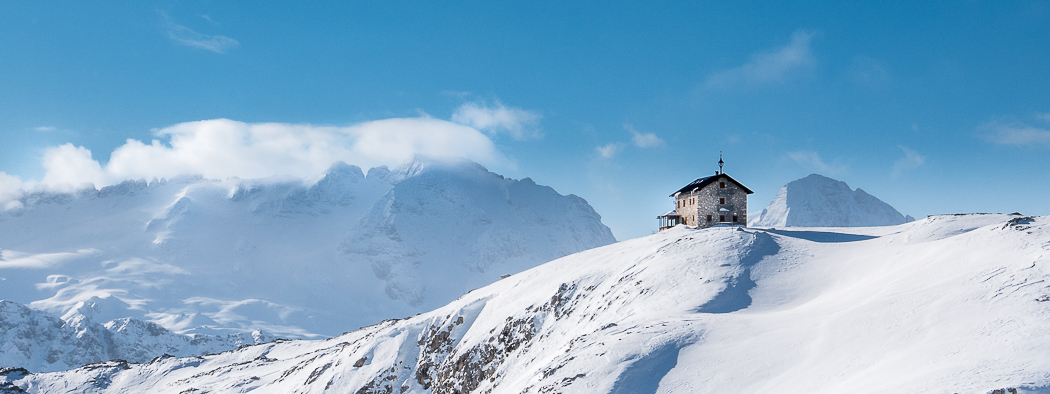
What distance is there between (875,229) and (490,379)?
138ft

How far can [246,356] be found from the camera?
9631cm

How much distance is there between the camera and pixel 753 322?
1148 inches

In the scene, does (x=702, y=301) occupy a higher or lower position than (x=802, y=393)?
higher

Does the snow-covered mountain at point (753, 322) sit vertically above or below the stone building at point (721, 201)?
below

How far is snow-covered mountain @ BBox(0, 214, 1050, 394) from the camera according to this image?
67.0ft

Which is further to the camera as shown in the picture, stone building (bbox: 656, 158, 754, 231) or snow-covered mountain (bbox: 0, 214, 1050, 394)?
stone building (bbox: 656, 158, 754, 231)

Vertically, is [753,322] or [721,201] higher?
[721,201]

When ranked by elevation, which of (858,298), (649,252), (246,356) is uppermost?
(649,252)

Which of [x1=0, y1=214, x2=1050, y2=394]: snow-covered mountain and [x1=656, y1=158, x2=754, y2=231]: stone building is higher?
[x1=656, y1=158, x2=754, y2=231]: stone building

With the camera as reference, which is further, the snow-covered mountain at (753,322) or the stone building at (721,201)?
the stone building at (721,201)

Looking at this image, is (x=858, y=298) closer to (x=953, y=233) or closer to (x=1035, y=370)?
(x=1035, y=370)

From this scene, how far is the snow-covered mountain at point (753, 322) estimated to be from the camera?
2042cm

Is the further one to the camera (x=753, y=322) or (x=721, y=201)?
(x=721, y=201)

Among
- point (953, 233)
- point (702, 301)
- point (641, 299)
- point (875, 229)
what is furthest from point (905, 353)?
point (875, 229)
